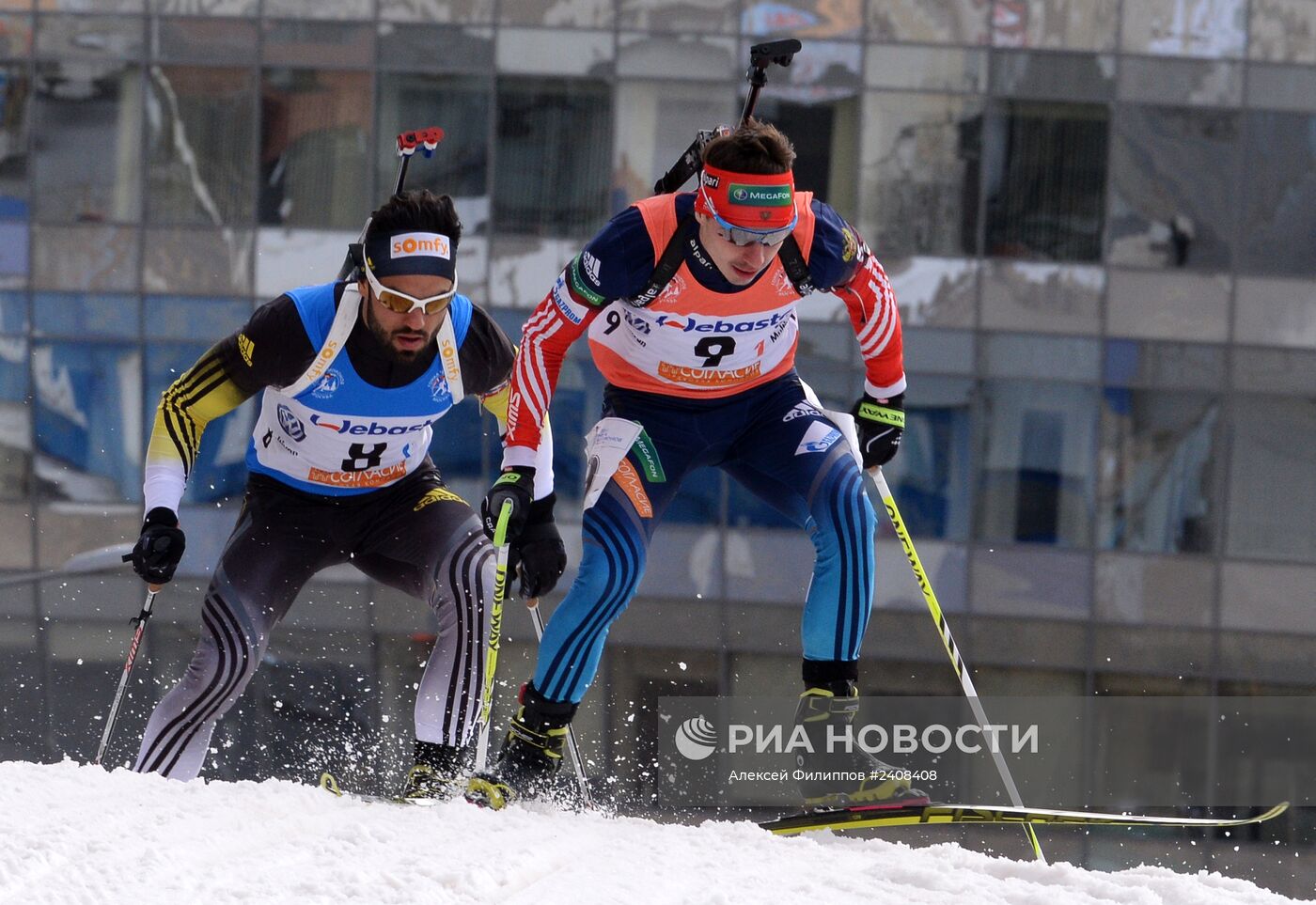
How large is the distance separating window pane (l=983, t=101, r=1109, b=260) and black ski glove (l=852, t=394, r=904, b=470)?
1038 cm

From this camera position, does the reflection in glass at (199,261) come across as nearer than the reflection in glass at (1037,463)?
No

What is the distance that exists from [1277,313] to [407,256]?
1279 centimetres

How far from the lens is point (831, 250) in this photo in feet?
18.8

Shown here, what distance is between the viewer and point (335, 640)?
15648 mm

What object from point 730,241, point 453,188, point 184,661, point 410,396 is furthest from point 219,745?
point 730,241

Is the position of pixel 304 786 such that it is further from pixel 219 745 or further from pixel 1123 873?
pixel 219 745

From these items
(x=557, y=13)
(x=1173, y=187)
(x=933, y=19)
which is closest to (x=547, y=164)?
(x=557, y=13)

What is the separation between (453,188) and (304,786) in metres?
12.0

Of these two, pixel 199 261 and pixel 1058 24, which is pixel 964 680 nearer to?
pixel 1058 24

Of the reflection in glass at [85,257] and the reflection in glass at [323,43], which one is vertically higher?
the reflection in glass at [323,43]

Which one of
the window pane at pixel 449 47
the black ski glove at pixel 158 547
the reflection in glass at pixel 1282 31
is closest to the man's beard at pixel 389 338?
the black ski glove at pixel 158 547

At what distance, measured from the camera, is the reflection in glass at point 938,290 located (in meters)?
16.0

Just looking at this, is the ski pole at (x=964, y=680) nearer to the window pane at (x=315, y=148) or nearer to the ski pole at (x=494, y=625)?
the ski pole at (x=494, y=625)

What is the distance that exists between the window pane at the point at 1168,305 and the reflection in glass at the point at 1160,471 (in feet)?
2.03
